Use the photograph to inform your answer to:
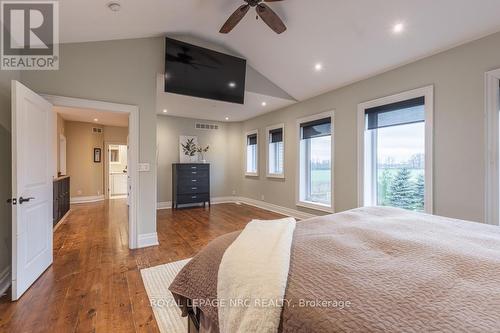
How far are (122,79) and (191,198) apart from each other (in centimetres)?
358

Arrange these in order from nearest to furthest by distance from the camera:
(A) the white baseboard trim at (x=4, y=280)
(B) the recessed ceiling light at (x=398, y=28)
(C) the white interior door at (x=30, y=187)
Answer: (C) the white interior door at (x=30, y=187)
(A) the white baseboard trim at (x=4, y=280)
(B) the recessed ceiling light at (x=398, y=28)

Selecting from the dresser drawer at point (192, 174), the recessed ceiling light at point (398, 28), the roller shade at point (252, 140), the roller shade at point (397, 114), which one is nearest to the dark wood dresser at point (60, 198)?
the dresser drawer at point (192, 174)

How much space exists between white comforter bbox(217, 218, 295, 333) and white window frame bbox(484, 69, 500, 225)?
2705 mm

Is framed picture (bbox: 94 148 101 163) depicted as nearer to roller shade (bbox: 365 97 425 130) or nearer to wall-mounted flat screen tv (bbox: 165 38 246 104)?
wall-mounted flat screen tv (bbox: 165 38 246 104)

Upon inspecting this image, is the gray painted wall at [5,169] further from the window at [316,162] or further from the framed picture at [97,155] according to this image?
the framed picture at [97,155]

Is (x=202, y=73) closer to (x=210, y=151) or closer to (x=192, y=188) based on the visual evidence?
(x=192, y=188)

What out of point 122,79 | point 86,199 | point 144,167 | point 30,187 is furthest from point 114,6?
point 86,199

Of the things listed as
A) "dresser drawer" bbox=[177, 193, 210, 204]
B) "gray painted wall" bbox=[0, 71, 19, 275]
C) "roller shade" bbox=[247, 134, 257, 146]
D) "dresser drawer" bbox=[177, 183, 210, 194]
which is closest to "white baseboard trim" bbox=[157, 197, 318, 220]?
"dresser drawer" bbox=[177, 193, 210, 204]

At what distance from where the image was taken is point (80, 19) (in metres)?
2.52

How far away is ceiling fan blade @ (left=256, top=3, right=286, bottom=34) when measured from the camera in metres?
2.36

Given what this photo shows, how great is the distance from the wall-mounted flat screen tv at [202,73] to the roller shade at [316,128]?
1616 millimetres

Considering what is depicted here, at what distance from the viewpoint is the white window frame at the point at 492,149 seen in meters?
2.49

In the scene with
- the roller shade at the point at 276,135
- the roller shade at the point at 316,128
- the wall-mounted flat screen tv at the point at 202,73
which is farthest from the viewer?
the roller shade at the point at 276,135

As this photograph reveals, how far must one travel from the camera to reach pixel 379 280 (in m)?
0.88
